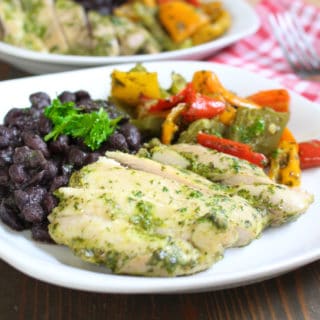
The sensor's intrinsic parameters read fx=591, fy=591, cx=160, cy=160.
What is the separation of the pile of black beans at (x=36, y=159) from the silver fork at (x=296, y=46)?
220 centimetres

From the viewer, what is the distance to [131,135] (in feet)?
10.5

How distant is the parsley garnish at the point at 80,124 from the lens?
10.0ft

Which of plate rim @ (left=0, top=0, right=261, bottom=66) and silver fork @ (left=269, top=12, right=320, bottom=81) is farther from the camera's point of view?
silver fork @ (left=269, top=12, right=320, bottom=81)

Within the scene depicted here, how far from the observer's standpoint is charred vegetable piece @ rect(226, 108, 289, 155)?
343cm

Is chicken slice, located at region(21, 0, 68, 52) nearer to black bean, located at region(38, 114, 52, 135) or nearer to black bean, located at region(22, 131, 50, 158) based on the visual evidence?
black bean, located at region(38, 114, 52, 135)

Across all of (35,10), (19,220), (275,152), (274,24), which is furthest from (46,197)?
(274,24)

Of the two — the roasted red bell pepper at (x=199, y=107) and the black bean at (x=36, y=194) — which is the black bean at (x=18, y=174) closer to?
the black bean at (x=36, y=194)

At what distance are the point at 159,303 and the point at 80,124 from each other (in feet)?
3.39

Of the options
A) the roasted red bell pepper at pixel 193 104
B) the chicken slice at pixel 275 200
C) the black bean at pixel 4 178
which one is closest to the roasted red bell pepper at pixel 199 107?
the roasted red bell pepper at pixel 193 104

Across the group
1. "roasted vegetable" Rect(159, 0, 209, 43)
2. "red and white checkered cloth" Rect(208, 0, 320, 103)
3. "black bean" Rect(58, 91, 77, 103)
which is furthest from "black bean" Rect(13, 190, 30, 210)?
"roasted vegetable" Rect(159, 0, 209, 43)

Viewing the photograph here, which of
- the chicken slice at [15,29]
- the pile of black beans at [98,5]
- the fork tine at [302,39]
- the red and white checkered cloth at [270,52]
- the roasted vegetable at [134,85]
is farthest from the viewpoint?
the pile of black beans at [98,5]

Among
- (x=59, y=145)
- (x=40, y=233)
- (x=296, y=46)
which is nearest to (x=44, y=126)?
(x=59, y=145)

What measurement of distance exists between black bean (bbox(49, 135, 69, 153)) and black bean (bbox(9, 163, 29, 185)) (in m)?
0.23

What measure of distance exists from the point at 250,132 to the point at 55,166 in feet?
3.81
